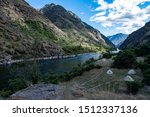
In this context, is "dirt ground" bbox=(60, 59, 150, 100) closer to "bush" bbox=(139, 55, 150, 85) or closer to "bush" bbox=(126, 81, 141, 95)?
"bush" bbox=(126, 81, 141, 95)

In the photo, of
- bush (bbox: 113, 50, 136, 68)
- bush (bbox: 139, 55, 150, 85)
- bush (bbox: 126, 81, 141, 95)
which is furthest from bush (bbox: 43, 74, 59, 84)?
bush (bbox: 126, 81, 141, 95)

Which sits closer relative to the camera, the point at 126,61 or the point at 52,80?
the point at 52,80

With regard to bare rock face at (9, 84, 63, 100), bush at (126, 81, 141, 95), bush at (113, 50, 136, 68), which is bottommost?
bush at (126, 81, 141, 95)

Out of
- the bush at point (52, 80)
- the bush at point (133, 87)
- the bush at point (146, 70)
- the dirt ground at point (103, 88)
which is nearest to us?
the dirt ground at point (103, 88)

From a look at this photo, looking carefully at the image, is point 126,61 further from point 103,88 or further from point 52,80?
point 103,88

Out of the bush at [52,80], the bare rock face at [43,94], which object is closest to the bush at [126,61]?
the bush at [52,80]

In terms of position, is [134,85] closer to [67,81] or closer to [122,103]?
[67,81]

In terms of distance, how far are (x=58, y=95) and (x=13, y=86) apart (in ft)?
94.0

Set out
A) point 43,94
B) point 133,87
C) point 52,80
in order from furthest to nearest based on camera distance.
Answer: point 52,80
point 133,87
point 43,94

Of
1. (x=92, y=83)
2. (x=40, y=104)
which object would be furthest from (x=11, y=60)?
(x=40, y=104)

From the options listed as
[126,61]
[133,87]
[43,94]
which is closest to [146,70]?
[126,61]

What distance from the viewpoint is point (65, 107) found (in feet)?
50.9

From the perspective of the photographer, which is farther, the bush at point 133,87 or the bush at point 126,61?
the bush at point 126,61

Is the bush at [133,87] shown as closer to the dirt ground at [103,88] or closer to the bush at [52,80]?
the dirt ground at [103,88]
